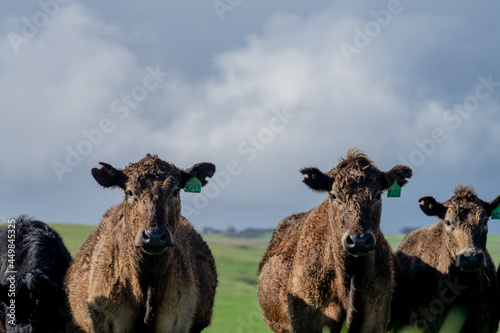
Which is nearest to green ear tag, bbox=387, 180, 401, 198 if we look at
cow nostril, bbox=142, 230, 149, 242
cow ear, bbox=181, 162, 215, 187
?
cow ear, bbox=181, 162, 215, 187

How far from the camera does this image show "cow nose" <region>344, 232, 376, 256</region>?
775cm

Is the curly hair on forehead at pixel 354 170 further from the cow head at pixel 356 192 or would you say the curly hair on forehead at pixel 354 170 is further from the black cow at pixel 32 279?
the black cow at pixel 32 279

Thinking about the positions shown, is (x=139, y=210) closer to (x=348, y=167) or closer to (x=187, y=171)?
(x=187, y=171)

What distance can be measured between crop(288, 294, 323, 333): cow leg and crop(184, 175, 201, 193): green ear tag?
2.23 m

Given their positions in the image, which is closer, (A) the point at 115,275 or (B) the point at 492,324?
(A) the point at 115,275

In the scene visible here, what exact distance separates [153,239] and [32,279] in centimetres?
306

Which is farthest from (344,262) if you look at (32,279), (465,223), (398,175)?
(32,279)

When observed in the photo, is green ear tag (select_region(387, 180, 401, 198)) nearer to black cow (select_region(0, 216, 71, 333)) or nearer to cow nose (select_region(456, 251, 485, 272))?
cow nose (select_region(456, 251, 485, 272))

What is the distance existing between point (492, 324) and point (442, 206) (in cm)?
219

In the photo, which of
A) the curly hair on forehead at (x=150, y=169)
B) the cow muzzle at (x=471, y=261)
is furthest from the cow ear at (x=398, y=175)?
the curly hair on forehead at (x=150, y=169)

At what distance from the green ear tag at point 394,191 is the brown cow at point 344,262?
0.11 metres

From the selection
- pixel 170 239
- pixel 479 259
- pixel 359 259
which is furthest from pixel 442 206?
pixel 170 239

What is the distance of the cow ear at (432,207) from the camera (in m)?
10.4

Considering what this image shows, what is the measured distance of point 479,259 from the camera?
937 cm
